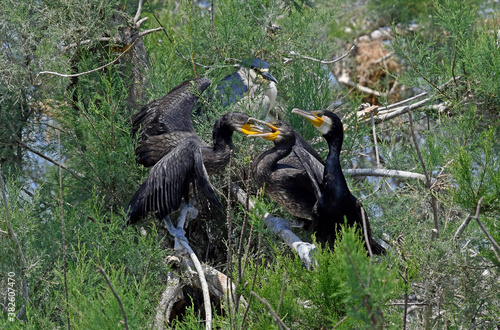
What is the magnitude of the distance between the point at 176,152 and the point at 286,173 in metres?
0.78

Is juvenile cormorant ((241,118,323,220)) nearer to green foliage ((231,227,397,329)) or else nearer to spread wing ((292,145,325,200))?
spread wing ((292,145,325,200))

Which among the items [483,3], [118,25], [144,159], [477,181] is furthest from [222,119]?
[483,3]

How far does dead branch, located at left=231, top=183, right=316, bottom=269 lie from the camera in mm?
4176

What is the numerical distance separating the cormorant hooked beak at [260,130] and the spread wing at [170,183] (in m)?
0.40

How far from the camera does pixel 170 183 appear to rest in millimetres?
4586

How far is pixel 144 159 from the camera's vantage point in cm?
504

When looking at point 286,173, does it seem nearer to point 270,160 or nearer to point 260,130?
point 270,160

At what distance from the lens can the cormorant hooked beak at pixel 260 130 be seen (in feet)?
15.7

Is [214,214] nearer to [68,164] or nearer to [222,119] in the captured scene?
[222,119]

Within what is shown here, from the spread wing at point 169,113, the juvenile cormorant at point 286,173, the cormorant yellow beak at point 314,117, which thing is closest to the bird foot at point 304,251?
the juvenile cormorant at point 286,173

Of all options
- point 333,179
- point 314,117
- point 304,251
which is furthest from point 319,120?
point 304,251

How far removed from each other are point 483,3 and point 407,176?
151 inches

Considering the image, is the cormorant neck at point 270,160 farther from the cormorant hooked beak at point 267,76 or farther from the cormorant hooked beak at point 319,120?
the cormorant hooked beak at point 267,76

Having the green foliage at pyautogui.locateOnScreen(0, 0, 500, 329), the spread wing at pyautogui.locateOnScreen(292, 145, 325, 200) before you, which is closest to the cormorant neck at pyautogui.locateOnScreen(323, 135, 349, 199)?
the spread wing at pyautogui.locateOnScreen(292, 145, 325, 200)
